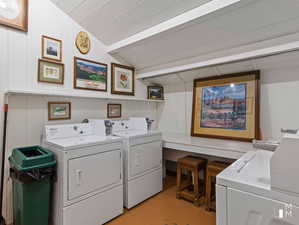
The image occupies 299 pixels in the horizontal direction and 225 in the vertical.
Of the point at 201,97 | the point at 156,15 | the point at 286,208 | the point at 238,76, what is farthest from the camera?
the point at 201,97

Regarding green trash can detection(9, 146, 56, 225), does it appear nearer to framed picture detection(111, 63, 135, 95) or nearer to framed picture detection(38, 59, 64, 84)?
framed picture detection(38, 59, 64, 84)

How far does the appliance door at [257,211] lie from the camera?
0.85 m

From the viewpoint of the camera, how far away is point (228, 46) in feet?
7.43

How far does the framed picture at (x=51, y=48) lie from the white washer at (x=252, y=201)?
7.82 feet

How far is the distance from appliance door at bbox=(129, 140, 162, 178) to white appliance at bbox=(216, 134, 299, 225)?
1429 millimetres

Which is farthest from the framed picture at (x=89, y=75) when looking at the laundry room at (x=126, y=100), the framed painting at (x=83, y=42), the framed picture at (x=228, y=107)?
the framed picture at (x=228, y=107)

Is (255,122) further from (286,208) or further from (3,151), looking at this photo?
(3,151)

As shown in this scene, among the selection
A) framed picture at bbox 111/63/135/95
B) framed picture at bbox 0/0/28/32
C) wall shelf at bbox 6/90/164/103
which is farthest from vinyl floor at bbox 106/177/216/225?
framed picture at bbox 0/0/28/32

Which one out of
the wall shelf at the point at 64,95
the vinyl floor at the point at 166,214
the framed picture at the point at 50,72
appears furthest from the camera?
the framed picture at the point at 50,72

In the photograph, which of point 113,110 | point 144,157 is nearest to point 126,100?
point 113,110

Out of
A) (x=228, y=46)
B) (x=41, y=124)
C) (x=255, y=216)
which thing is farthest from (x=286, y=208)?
(x=41, y=124)

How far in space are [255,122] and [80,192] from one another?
248 cm

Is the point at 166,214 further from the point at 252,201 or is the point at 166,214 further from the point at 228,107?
the point at 228,107

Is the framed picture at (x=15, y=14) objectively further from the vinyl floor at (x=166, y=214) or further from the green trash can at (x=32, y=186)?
the vinyl floor at (x=166, y=214)
